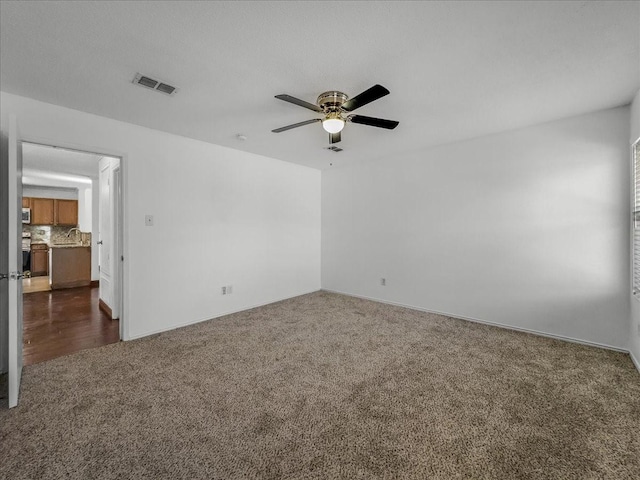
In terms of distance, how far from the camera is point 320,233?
580 centimetres

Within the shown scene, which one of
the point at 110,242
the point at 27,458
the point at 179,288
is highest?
the point at 110,242

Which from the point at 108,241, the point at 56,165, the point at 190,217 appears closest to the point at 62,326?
the point at 108,241

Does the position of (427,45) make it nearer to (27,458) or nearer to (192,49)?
(192,49)

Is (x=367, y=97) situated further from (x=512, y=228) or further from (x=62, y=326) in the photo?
(x=62, y=326)

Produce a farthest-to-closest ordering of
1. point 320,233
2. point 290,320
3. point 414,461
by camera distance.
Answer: point 320,233 → point 290,320 → point 414,461

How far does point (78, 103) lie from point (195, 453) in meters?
3.22

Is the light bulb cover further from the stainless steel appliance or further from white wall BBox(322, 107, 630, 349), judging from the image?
the stainless steel appliance

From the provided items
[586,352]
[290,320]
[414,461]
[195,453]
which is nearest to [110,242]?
[290,320]

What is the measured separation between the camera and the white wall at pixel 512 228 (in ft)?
9.64

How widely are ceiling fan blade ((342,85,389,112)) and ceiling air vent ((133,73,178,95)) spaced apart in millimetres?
1528

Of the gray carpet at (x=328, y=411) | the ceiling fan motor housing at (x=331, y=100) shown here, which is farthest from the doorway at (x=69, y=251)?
the ceiling fan motor housing at (x=331, y=100)

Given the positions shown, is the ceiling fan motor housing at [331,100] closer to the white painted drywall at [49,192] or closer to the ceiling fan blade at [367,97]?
the ceiling fan blade at [367,97]

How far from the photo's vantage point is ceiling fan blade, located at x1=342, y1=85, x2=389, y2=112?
6.44 ft

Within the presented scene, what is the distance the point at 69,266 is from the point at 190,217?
4.39m
